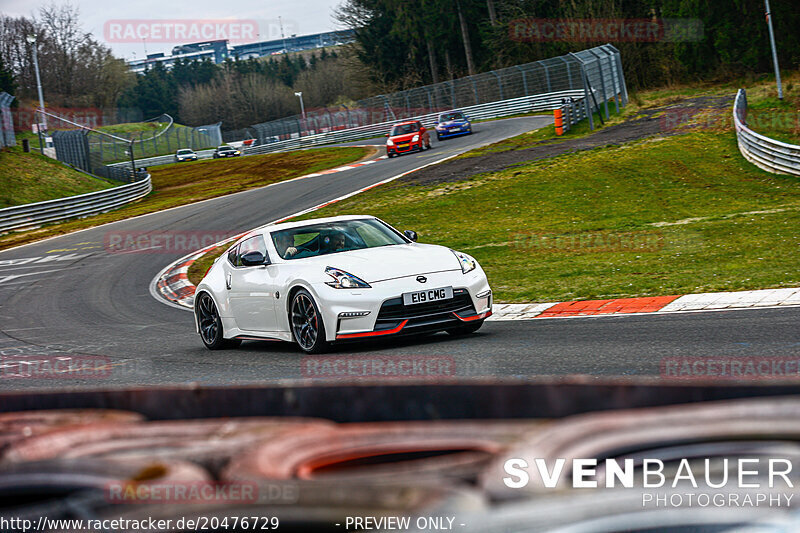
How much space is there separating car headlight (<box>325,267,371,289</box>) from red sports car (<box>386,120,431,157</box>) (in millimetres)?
34024

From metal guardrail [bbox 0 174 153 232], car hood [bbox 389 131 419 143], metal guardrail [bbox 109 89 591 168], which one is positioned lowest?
metal guardrail [bbox 0 174 153 232]

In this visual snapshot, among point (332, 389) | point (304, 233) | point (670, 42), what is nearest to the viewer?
point (332, 389)

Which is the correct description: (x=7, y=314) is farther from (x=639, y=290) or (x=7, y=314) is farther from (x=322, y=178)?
(x=322, y=178)

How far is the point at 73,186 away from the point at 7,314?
26082 mm

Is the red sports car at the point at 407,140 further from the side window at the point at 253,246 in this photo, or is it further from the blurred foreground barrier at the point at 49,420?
the blurred foreground barrier at the point at 49,420

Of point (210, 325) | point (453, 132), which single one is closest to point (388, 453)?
point (210, 325)

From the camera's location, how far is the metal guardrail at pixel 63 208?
32.3 metres

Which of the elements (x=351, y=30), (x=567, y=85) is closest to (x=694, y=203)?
(x=567, y=85)

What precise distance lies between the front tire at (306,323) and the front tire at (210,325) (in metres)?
1.67

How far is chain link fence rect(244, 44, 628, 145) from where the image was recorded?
151 ft

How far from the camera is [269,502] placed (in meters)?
2.12

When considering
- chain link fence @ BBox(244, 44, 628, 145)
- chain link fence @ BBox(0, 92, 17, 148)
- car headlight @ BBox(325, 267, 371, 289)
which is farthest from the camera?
chain link fence @ BBox(244, 44, 628, 145)

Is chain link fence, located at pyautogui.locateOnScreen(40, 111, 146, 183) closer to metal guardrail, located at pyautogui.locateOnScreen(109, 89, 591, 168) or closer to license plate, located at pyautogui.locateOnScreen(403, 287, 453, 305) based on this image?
metal guardrail, located at pyautogui.locateOnScreen(109, 89, 591, 168)

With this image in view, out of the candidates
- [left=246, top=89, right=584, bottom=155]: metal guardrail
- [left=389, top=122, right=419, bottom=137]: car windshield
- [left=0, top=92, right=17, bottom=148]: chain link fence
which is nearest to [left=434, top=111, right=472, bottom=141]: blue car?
[left=389, top=122, right=419, bottom=137]: car windshield
